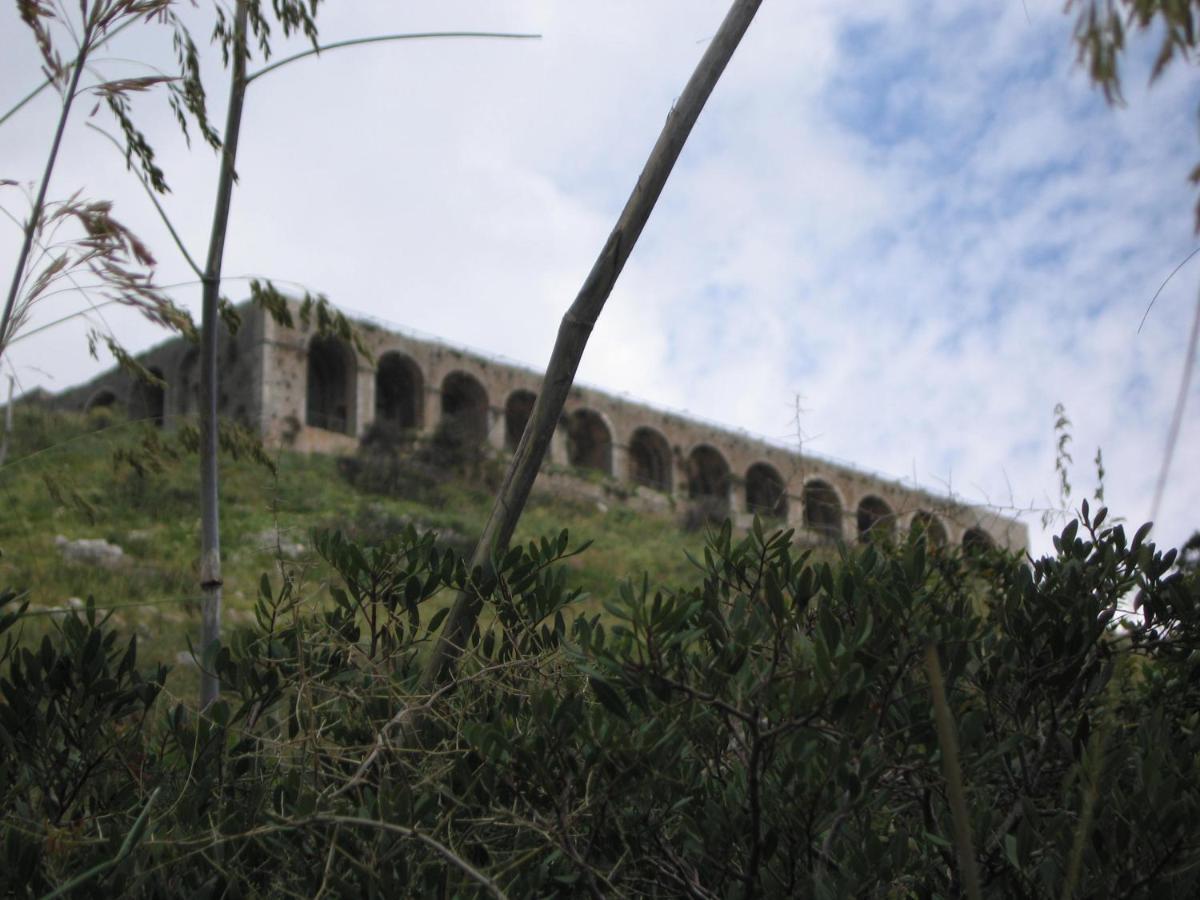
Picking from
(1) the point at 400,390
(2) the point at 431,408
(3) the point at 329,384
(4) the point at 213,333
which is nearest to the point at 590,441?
(2) the point at 431,408

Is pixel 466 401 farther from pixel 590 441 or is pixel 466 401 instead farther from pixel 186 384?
pixel 186 384

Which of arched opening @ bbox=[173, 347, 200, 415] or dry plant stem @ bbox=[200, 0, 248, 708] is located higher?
arched opening @ bbox=[173, 347, 200, 415]

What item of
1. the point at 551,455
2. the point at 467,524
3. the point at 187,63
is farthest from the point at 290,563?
Answer: the point at 551,455

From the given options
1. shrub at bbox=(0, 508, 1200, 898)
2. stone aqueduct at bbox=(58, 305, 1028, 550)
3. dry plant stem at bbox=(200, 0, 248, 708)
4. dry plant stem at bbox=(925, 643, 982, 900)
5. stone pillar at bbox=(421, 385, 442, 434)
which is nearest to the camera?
dry plant stem at bbox=(925, 643, 982, 900)

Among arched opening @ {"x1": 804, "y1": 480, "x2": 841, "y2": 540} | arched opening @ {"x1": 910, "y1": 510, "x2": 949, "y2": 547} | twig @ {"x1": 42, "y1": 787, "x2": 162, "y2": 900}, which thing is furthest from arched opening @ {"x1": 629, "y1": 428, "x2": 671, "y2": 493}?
twig @ {"x1": 42, "y1": 787, "x2": 162, "y2": 900}

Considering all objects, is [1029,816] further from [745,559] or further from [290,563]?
[290,563]

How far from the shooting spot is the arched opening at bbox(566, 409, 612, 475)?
30641 millimetres

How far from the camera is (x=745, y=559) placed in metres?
1.95

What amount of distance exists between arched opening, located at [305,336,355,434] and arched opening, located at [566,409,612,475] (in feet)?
21.4

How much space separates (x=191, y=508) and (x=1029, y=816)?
15846mm

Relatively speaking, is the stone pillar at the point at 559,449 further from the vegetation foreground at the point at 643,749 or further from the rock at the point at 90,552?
the vegetation foreground at the point at 643,749

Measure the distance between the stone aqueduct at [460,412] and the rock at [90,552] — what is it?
7.78 m

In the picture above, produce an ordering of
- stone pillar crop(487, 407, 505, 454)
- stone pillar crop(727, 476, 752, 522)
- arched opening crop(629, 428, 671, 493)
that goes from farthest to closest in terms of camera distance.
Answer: arched opening crop(629, 428, 671, 493) < stone pillar crop(727, 476, 752, 522) < stone pillar crop(487, 407, 505, 454)

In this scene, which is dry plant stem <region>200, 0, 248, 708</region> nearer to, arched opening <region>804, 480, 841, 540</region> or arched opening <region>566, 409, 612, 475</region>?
arched opening <region>804, 480, 841, 540</region>
